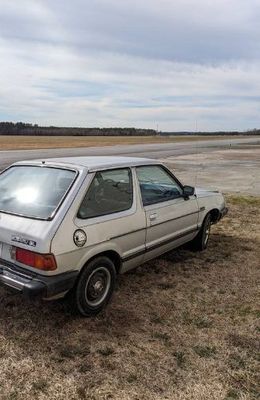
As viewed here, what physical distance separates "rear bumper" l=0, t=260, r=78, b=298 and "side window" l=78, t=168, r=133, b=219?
591 mm

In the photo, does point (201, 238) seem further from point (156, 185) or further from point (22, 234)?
point (22, 234)

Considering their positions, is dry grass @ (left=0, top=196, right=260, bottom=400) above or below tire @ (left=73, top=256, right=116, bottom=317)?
below

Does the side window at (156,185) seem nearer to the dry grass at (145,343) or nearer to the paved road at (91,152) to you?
the dry grass at (145,343)

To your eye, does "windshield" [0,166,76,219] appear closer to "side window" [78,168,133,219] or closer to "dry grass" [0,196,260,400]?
"side window" [78,168,133,219]

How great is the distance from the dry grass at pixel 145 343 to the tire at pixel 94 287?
0.38ft

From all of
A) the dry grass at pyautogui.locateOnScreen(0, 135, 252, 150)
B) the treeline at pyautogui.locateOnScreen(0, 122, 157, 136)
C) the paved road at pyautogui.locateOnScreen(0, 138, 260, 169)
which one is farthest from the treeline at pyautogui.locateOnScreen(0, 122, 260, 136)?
the paved road at pyautogui.locateOnScreen(0, 138, 260, 169)

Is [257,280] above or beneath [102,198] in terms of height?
beneath

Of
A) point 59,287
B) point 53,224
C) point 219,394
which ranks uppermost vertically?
point 53,224

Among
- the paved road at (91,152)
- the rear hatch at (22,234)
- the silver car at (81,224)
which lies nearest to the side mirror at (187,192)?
the silver car at (81,224)

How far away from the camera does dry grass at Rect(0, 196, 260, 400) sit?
2738 millimetres

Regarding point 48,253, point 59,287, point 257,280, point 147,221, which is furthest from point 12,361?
point 257,280

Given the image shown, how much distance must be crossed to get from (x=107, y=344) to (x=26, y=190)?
1.71 meters

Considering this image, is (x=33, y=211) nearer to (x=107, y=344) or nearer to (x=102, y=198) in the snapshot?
(x=102, y=198)

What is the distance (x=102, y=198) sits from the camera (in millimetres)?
3832
